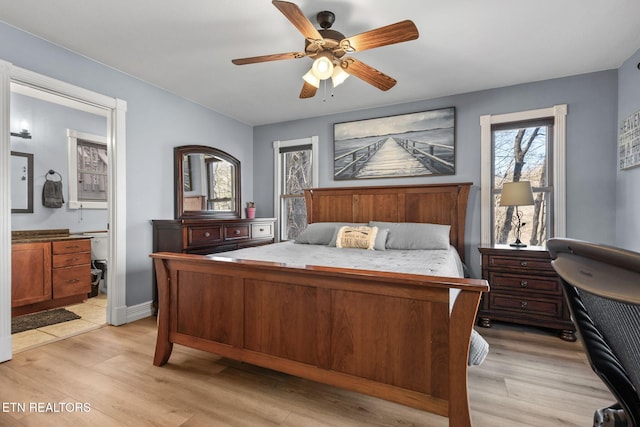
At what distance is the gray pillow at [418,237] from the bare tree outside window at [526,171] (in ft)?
2.51

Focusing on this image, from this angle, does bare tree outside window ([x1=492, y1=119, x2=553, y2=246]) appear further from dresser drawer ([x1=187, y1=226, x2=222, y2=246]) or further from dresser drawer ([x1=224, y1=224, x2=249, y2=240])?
dresser drawer ([x1=187, y1=226, x2=222, y2=246])

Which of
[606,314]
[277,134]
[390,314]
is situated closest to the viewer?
[606,314]

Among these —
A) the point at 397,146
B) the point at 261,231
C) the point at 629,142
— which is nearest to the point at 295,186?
the point at 261,231

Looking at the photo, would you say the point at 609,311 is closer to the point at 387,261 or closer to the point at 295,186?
the point at 387,261

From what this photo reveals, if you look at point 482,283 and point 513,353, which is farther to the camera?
point 513,353

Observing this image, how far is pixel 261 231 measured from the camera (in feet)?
14.4

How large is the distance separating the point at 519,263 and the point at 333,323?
2.25 m

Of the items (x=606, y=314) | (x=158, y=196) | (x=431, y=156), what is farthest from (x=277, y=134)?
(x=606, y=314)

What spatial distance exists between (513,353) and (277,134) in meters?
4.02

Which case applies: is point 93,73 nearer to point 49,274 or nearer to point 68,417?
point 49,274

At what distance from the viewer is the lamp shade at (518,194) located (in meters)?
2.89

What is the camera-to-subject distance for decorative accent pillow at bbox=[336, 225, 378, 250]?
10.0 feet

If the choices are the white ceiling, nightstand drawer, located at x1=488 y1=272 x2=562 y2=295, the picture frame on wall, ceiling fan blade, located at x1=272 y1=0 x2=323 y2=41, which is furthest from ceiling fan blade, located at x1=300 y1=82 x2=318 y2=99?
the picture frame on wall

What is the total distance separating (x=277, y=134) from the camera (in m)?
4.76
